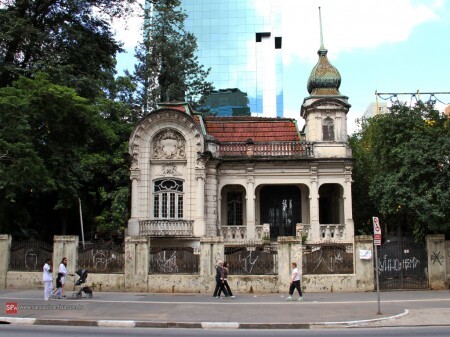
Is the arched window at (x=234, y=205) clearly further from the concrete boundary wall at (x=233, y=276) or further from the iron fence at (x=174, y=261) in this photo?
the concrete boundary wall at (x=233, y=276)

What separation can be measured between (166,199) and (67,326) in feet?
52.0

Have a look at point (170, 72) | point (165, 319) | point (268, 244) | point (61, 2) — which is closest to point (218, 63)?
point (170, 72)

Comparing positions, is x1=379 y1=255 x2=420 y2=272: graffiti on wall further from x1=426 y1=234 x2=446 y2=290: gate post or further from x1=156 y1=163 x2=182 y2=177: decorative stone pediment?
x1=156 y1=163 x2=182 y2=177: decorative stone pediment

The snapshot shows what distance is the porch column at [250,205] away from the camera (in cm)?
3036

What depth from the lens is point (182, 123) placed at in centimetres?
2988

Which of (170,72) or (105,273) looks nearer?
(105,273)

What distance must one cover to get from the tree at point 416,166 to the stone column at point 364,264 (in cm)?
254

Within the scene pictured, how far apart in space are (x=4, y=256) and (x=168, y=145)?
1112 cm

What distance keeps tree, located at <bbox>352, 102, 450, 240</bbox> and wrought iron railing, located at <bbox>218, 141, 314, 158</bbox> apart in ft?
20.9

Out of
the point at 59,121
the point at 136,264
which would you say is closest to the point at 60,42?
the point at 59,121

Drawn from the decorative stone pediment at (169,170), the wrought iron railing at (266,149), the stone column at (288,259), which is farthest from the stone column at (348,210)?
the decorative stone pediment at (169,170)

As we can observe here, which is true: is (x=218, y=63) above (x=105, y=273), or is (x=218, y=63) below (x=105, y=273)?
above

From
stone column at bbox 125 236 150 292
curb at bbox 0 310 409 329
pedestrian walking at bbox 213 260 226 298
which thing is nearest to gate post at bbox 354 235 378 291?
pedestrian walking at bbox 213 260 226 298

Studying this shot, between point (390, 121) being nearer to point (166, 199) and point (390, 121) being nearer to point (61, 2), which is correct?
point (166, 199)
